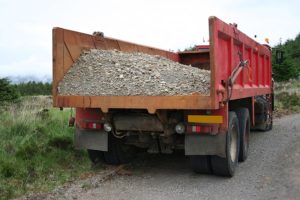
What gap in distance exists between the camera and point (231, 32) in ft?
20.0

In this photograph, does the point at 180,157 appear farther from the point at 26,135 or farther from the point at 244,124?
the point at 26,135

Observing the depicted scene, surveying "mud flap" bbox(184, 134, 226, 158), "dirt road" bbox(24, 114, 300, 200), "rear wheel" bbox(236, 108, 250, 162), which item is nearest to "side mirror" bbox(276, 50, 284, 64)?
"dirt road" bbox(24, 114, 300, 200)

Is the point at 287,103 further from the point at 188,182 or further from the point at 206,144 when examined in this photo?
the point at 206,144

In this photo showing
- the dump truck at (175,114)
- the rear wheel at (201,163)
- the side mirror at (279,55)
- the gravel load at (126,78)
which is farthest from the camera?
the side mirror at (279,55)

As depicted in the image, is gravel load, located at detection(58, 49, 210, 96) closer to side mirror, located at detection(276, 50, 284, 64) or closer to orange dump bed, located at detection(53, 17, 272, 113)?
orange dump bed, located at detection(53, 17, 272, 113)

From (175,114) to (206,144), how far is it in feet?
1.90

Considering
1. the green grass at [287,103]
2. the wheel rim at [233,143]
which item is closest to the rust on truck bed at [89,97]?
the wheel rim at [233,143]

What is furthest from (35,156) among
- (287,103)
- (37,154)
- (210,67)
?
(287,103)

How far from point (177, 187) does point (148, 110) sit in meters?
1.11

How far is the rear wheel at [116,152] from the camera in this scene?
6.77 meters

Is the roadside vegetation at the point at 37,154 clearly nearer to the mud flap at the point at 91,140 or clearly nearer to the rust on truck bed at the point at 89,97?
the mud flap at the point at 91,140

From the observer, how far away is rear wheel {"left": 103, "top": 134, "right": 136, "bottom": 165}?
22.2ft

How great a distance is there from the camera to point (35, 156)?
6.69m

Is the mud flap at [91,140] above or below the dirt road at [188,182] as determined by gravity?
above
